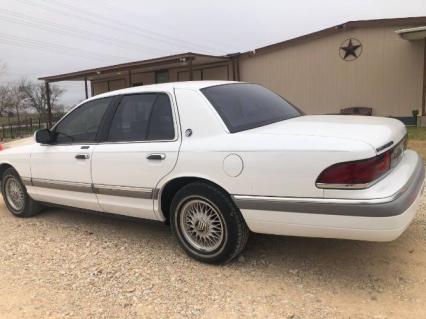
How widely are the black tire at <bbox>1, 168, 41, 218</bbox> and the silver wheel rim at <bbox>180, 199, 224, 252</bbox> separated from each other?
269cm

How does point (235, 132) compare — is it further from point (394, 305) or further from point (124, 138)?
point (394, 305)

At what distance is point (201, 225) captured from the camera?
3961 millimetres

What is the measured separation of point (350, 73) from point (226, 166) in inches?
576

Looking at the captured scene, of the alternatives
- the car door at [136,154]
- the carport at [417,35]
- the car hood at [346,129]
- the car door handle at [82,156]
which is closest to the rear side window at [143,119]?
the car door at [136,154]

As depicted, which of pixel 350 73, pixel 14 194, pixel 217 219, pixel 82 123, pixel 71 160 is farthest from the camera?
pixel 350 73

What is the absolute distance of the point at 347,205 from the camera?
3092 millimetres

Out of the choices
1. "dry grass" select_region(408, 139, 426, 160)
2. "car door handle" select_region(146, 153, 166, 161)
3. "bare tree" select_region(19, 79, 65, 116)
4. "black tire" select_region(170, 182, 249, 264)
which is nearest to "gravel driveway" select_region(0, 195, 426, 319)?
"black tire" select_region(170, 182, 249, 264)

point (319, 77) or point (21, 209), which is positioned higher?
point (319, 77)

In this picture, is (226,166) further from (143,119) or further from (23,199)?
(23,199)

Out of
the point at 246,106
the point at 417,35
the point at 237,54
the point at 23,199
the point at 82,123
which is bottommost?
the point at 23,199

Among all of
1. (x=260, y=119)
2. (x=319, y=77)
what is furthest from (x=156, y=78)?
(x=260, y=119)

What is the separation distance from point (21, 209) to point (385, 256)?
4.49 meters

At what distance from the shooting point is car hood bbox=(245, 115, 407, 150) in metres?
3.27

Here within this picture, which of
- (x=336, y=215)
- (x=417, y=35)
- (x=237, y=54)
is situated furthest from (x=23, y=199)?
(x=237, y=54)
